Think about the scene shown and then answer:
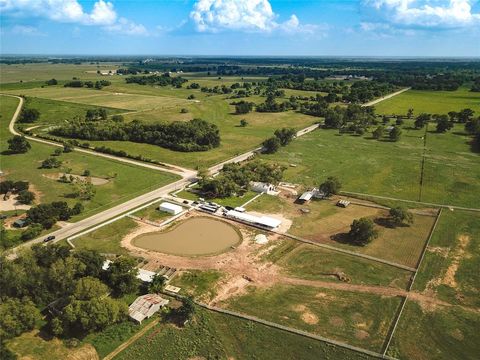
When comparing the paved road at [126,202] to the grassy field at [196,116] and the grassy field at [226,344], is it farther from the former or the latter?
the grassy field at [226,344]

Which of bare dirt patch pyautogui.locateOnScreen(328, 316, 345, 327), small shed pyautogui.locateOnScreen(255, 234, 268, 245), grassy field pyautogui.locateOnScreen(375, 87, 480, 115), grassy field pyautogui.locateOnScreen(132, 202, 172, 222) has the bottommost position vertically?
bare dirt patch pyautogui.locateOnScreen(328, 316, 345, 327)

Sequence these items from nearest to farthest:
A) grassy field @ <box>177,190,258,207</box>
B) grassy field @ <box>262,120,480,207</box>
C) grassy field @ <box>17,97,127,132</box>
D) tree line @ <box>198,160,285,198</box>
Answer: grassy field @ <box>177,190,258,207</box>
tree line @ <box>198,160,285,198</box>
grassy field @ <box>262,120,480,207</box>
grassy field @ <box>17,97,127,132</box>

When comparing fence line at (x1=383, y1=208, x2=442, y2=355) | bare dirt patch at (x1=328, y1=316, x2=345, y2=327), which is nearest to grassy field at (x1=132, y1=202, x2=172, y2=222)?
bare dirt patch at (x1=328, y1=316, x2=345, y2=327)

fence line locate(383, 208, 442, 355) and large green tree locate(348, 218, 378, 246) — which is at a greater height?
large green tree locate(348, 218, 378, 246)

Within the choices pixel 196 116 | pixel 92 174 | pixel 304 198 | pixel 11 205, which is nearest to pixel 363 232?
pixel 304 198

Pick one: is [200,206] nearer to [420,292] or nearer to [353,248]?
[353,248]

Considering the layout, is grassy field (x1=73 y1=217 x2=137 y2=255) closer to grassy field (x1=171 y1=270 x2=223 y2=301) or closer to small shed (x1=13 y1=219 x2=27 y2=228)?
small shed (x1=13 y1=219 x2=27 y2=228)

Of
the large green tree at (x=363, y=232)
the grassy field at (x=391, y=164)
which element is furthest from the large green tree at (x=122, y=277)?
the grassy field at (x=391, y=164)

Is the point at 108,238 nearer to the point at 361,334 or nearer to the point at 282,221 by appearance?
the point at 282,221

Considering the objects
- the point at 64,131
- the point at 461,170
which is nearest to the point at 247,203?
the point at 461,170
